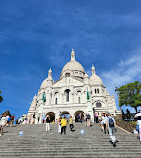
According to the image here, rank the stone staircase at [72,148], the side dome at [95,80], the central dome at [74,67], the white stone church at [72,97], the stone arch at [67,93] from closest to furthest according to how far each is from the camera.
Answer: the stone staircase at [72,148] < the white stone church at [72,97] < the stone arch at [67,93] < the side dome at [95,80] < the central dome at [74,67]

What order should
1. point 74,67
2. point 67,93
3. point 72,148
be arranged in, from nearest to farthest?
point 72,148 < point 67,93 < point 74,67

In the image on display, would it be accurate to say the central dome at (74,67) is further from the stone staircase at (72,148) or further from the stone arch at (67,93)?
the stone staircase at (72,148)

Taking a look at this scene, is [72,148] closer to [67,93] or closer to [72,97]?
[72,97]

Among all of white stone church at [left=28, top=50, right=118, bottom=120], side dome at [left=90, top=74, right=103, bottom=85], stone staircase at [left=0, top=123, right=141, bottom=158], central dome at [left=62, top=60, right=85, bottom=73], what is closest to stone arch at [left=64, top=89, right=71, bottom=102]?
white stone church at [left=28, top=50, right=118, bottom=120]

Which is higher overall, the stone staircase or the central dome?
the central dome

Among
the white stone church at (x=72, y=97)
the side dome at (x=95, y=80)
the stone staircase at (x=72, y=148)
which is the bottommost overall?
the stone staircase at (x=72, y=148)

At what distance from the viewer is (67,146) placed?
8.96m

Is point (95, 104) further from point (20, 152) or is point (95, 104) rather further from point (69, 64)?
point (20, 152)

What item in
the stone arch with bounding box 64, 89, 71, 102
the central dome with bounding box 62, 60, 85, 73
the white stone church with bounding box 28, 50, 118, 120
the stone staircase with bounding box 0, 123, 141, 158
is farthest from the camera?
the central dome with bounding box 62, 60, 85, 73

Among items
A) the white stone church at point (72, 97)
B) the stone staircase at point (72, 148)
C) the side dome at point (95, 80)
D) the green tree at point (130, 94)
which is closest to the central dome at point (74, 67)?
the side dome at point (95, 80)

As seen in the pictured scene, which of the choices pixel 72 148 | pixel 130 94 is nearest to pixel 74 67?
pixel 130 94

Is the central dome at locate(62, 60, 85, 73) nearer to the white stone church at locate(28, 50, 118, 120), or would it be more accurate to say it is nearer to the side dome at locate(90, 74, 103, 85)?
the side dome at locate(90, 74, 103, 85)

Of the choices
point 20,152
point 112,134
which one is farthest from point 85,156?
point 20,152

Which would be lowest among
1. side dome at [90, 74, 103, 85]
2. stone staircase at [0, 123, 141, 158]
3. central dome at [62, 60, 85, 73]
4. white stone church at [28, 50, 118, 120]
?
stone staircase at [0, 123, 141, 158]
